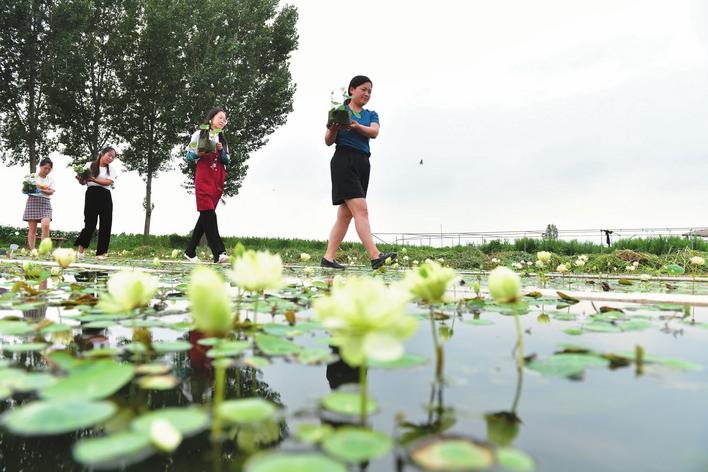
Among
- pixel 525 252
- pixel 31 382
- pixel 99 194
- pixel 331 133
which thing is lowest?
pixel 31 382

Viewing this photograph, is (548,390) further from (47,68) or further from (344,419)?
(47,68)

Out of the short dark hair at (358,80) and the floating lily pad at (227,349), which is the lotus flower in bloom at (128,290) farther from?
the short dark hair at (358,80)

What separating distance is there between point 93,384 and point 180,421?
17 centimetres

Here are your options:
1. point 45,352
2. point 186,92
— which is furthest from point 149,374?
point 186,92

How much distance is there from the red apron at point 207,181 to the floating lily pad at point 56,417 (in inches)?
142

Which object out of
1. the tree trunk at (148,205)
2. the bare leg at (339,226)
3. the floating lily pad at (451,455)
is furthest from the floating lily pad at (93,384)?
the tree trunk at (148,205)

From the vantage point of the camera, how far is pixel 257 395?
1.98 ft

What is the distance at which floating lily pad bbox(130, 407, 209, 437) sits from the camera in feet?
1.33

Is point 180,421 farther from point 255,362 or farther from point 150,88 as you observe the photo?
point 150,88

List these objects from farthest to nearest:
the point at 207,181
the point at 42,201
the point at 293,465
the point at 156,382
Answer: the point at 42,201, the point at 207,181, the point at 156,382, the point at 293,465

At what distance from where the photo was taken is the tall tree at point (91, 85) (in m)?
12.3

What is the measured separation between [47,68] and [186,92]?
355 centimetres

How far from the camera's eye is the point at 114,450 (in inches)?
14.1

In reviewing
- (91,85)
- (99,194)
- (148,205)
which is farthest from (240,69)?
(99,194)
